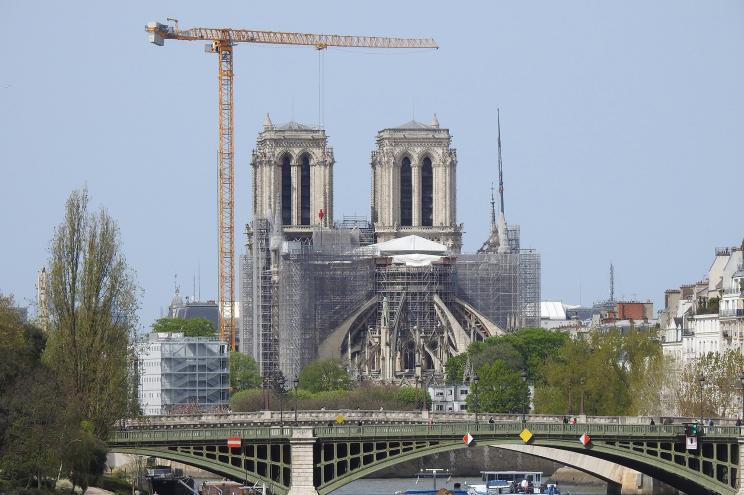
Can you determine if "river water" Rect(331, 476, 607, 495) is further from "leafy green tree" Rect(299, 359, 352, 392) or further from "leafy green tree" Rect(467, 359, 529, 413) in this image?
"leafy green tree" Rect(299, 359, 352, 392)

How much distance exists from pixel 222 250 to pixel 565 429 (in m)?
81.4

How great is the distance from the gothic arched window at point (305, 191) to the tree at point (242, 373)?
1682 centimetres

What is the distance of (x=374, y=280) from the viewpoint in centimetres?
16850

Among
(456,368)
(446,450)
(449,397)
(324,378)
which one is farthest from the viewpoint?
(456,368)

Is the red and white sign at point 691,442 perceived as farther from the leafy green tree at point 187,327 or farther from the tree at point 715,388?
the leafy green tree at point 187,327

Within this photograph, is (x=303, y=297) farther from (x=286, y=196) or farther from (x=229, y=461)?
(x=229, y=461)

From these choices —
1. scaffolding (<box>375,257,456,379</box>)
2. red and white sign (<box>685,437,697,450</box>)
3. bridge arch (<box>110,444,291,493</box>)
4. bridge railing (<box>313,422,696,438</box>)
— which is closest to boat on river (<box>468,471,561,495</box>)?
bridge railing (<box>313,422,696,438</box>)

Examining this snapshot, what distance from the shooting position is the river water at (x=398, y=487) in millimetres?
109562

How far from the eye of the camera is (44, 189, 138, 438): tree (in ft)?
282

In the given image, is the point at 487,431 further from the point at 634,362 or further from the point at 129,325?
the point at 634,362

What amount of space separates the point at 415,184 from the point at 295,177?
8.38m

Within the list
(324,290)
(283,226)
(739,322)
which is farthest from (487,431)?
(283,226)

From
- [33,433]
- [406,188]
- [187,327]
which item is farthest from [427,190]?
[33,433]

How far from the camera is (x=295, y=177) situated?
595 feet
